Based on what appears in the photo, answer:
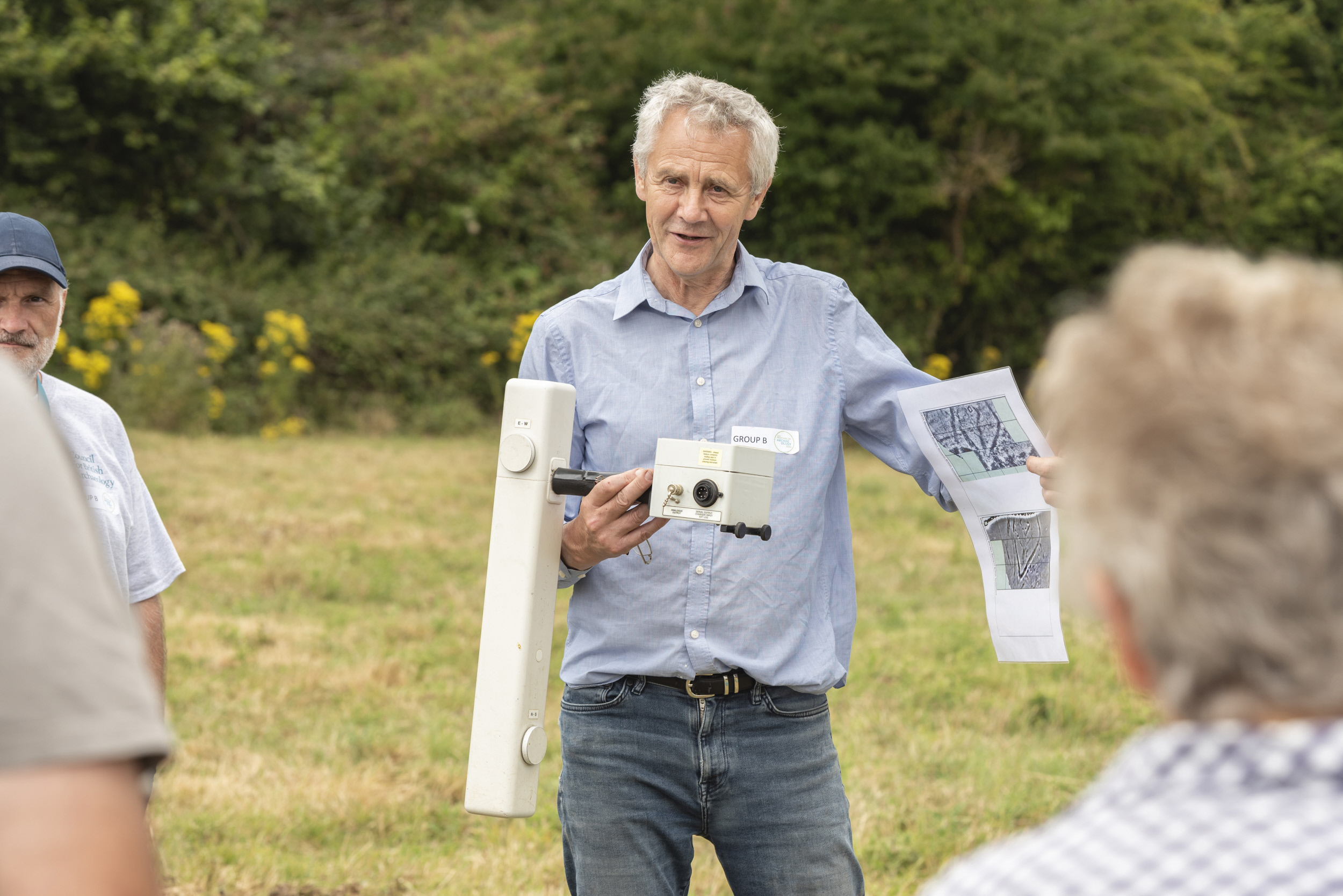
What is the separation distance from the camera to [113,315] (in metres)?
11.8

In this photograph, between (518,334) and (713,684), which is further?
(518,334)

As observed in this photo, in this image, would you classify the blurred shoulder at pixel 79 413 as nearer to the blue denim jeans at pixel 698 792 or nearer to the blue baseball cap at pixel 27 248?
the blue baseball cap at pixel 27 248

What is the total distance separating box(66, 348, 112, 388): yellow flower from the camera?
11266mm


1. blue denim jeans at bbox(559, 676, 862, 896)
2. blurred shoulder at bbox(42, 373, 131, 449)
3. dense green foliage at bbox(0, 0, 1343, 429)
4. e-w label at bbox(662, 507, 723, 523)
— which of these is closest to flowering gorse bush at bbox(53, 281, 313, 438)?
dense green foliage at bbox(0, 0, 1343, 429)

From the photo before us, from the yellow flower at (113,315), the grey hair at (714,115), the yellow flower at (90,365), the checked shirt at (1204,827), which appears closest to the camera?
the checked shirt at (1204,827)

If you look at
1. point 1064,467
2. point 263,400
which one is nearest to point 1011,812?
point 1064,467

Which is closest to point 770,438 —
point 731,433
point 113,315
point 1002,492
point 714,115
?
point 731,433

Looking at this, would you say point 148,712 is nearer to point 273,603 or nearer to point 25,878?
point 25,878

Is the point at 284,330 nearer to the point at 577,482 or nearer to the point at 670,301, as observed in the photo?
the point at 670,301

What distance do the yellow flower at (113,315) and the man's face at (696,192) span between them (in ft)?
34.3

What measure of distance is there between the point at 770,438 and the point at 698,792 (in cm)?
66

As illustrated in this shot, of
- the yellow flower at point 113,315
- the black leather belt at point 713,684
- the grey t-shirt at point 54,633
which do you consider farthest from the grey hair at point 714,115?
the yellow flower at point 113,315

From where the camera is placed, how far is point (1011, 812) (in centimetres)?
461

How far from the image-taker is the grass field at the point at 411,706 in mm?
4281
